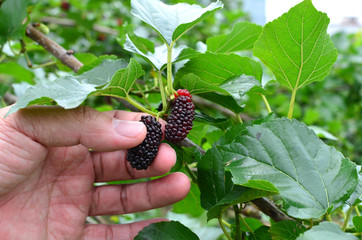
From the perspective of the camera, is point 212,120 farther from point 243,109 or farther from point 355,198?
point 355,198

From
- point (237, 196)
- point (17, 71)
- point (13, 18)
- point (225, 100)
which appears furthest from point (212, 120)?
point (17, 71)

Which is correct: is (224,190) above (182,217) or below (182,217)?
above

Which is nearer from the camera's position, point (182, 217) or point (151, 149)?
point (151, 149)

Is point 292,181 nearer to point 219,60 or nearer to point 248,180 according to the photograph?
point 248,180

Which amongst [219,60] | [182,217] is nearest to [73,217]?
[182,217]

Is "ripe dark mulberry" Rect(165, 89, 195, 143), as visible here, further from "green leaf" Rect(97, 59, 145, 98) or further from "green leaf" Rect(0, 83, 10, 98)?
"green leaf" Rect(0, 83, 10, 98)
